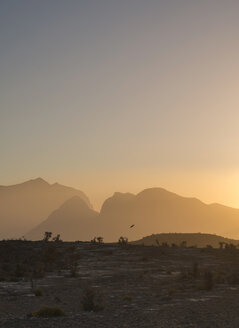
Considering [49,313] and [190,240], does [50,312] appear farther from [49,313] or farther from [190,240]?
[190,240]

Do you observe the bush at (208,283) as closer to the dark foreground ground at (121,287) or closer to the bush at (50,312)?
the dark foreground ground at (121,287)

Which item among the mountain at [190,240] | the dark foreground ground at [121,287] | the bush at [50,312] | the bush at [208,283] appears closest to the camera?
A: the dark foreground ground at [121,287]

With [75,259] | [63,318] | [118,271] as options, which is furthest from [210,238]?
[63,318]

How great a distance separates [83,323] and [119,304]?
477 centimetres

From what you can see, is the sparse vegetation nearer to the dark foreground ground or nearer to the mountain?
the dark foreground ground

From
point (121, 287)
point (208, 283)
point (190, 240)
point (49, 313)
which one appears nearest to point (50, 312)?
point (49, 313)

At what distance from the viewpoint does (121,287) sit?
89.8 ft

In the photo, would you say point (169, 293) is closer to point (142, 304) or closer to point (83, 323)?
point (142, 304)

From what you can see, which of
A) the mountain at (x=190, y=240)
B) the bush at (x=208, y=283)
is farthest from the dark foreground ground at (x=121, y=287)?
the mountain at (x=190, y=240)

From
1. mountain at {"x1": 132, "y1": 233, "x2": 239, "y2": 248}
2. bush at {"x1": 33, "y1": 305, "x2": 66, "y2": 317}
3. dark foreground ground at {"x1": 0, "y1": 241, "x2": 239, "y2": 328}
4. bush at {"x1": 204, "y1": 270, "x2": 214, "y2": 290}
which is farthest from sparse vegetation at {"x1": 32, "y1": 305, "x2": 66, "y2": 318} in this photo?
mountain at {"x1": 132, "y1": 233, "x2": 239, "y2": 248}

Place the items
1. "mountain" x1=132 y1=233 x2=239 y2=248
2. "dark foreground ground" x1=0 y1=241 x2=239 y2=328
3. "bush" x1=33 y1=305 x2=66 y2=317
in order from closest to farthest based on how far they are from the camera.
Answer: "dark foreground ground" x1=0 y1=241 x2=239 y2=328, "bush" x1=33 y1=305 x2=66 y2=317, "mountain" x1=132 y1=233 x2=239 y2=248

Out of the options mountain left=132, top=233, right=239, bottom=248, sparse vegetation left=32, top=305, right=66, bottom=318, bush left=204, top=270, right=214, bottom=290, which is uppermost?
mountain left=132, top=233, right=239, bottom=248

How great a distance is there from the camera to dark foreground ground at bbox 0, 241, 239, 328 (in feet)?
57.9

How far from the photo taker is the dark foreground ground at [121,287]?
1764cm
